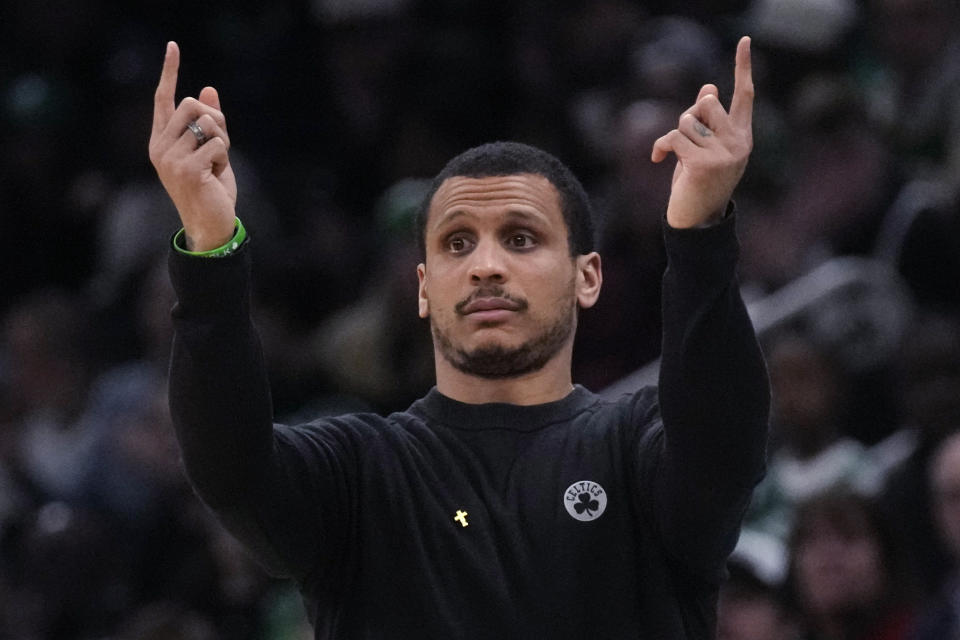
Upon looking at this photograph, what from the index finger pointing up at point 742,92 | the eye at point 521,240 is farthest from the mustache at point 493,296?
the index finger pointing up at point 742,92

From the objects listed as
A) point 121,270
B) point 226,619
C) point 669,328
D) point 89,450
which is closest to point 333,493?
point 669,328

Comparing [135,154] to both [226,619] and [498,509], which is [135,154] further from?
[498,509]

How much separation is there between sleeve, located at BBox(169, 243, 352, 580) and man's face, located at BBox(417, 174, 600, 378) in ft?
1.49

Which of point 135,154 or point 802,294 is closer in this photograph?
point 802,294

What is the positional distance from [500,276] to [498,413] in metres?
0.28

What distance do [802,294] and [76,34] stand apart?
462 cm

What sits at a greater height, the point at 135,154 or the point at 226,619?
the point at 135,154

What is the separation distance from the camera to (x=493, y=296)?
3867mm

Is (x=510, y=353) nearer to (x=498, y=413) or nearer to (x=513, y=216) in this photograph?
(x=498, y=413)

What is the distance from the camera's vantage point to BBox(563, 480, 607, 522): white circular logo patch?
3.72m

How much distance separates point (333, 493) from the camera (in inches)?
149

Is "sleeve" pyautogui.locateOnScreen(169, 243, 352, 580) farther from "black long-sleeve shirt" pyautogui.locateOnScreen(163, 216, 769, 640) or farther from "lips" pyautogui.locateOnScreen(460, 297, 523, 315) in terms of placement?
"lips" pyautogui.locateOnScreen(460, 297, 523, 315)

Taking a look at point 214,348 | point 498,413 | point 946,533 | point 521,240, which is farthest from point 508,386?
point 946,533

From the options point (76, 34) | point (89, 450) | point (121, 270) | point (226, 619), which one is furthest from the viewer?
point (76, 34)
